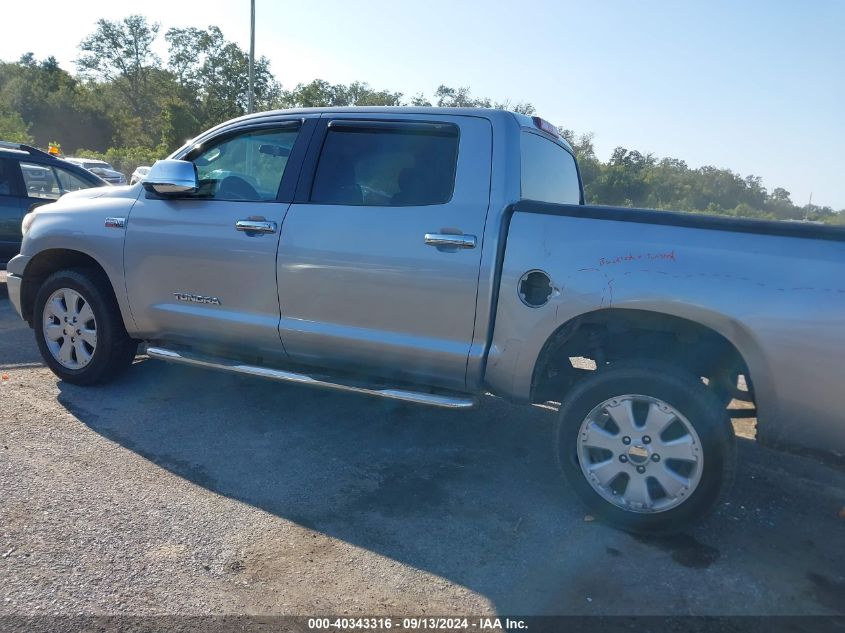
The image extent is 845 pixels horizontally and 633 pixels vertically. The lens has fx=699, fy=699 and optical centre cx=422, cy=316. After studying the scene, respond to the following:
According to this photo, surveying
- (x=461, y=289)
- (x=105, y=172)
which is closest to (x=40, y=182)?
(x=461, y=289)

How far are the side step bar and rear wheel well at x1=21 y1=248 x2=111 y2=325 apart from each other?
0.90 metres

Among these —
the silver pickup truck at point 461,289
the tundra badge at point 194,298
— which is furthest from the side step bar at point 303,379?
the tundra badge at point 194,298

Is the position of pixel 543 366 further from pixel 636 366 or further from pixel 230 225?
pixel 230 225

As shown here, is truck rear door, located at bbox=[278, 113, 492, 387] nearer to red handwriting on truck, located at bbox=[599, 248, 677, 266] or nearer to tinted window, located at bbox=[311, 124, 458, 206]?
tinted window, located at bbox=[311, 124, 458, 206]

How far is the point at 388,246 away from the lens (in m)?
3.85

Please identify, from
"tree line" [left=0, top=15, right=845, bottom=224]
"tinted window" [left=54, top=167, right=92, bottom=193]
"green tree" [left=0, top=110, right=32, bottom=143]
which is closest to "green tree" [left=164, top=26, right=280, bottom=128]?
"tree line" [left=0, top=15, right=845, bottom=224]

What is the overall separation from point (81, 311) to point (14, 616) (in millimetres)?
2747

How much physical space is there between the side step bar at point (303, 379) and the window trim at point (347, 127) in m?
1.03

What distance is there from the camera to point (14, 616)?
2613 mm

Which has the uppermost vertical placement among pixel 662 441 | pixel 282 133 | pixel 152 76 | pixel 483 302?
pixel 152 76

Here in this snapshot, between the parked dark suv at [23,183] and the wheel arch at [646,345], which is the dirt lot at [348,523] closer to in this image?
the wheel arch at [646,345]

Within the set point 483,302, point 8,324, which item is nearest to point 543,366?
point 483,302

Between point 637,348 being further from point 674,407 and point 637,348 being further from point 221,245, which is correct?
point 221,245

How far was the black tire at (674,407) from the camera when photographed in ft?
10.4
